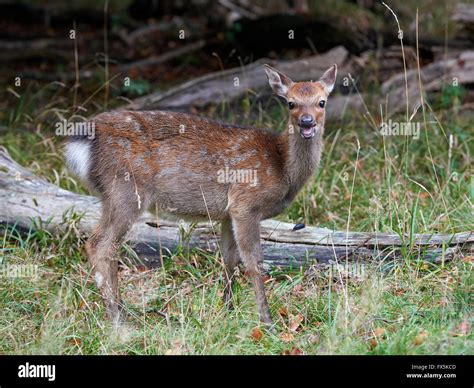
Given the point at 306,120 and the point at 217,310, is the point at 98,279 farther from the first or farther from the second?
the point at 306,120

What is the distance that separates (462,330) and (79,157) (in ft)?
9.80

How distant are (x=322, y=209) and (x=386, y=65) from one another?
3.25 meters

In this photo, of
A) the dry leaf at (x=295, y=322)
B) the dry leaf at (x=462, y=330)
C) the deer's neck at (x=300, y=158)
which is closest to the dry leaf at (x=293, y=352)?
the dry leaf at (x=295, y=322)

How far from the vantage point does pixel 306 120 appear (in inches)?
252

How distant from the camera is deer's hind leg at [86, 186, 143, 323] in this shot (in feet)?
20.8

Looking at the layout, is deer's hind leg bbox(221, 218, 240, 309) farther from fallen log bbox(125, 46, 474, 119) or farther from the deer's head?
fallen log bbox(125, 46, 474, 119)

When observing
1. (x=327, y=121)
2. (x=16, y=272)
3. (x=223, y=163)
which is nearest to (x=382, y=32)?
(x=327, y=121)

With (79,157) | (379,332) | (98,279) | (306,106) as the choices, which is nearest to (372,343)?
(379,332)

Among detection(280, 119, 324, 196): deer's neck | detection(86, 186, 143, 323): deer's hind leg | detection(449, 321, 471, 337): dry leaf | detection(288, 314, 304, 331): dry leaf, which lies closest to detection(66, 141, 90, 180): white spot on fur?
detection(86, 186, 143, 323): deer's hind leg

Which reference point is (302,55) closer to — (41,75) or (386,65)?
(386,65)

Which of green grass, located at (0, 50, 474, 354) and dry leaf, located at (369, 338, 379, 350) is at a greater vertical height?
green grass, located at (0, 50, 474, 354)

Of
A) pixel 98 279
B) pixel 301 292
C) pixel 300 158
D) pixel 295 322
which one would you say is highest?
pixel 300 158

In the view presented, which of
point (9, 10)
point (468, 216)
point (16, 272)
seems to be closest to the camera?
point (16, 272)
